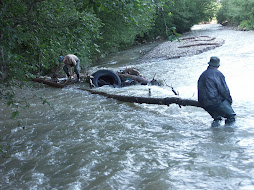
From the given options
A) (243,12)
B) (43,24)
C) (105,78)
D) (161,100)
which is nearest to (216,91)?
(161,100)

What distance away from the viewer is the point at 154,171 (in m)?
4.71

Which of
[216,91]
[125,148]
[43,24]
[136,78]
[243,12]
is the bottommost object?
[125,148]

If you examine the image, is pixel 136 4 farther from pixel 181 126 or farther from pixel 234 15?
pixel 234 15

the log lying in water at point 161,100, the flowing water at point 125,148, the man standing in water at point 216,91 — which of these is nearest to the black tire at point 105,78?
the log lying in water at point 161,100

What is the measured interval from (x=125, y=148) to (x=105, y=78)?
8526 mm

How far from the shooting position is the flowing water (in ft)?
14.6

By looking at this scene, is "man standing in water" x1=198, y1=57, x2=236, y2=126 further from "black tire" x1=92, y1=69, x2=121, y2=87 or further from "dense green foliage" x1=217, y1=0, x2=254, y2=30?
"dense green foliage" x1=217, y1=0, x2=254, y2=30

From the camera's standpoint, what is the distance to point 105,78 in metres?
14.0

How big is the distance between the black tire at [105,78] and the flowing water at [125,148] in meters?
3.37

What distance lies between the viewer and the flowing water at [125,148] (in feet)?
14.6

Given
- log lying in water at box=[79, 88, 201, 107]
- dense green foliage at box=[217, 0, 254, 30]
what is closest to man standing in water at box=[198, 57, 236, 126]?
log lying in water at box=[79, 88, 201, 107]

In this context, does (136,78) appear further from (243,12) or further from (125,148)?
(243,12)

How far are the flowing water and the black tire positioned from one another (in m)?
3.37

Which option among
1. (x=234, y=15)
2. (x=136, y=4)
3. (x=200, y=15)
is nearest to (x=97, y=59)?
(x=136, y=4)
